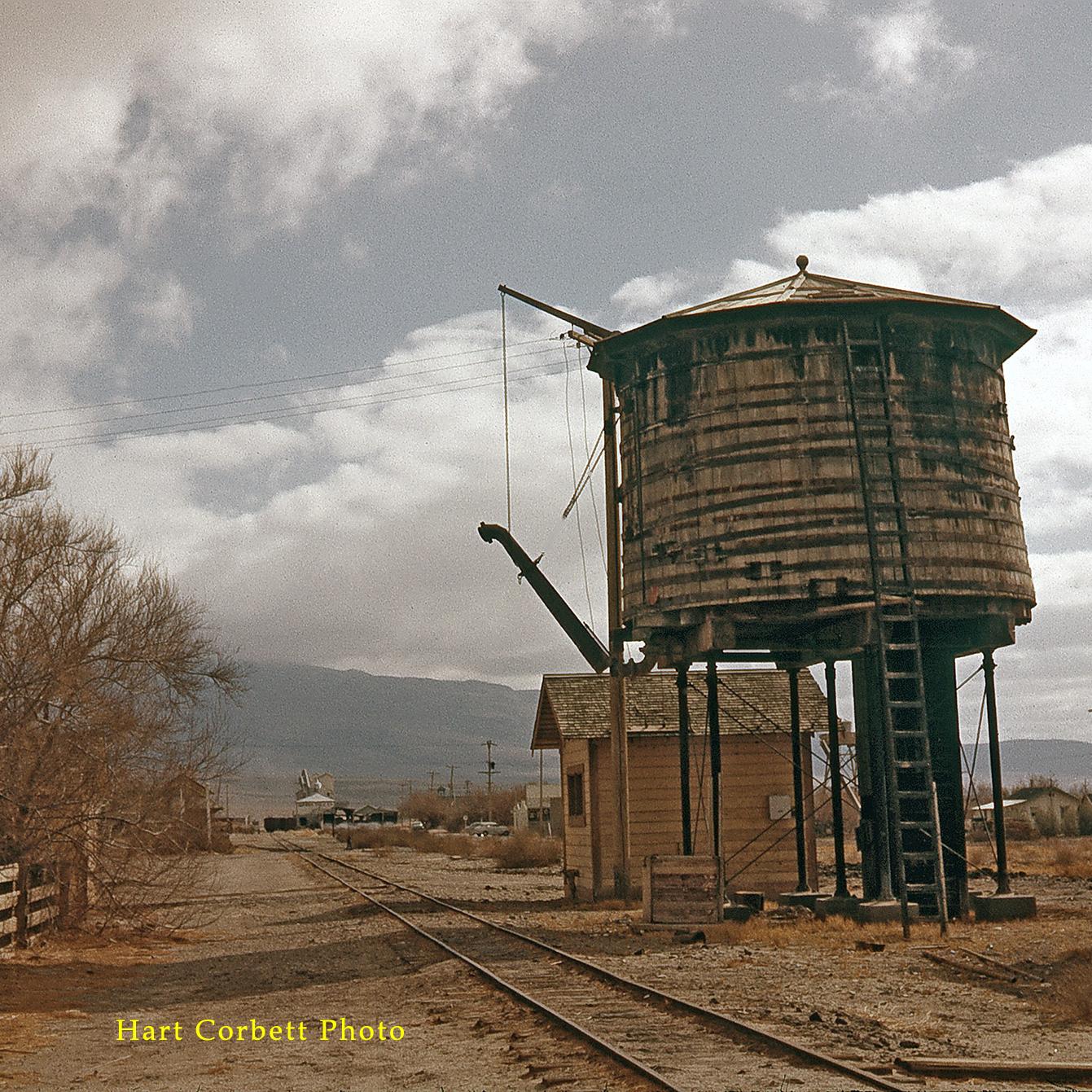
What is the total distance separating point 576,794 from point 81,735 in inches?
554

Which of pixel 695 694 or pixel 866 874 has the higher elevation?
pixel 695 694

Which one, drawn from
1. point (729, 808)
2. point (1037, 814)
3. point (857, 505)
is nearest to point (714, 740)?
point (857, 505)

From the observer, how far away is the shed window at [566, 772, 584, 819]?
99.3 ft

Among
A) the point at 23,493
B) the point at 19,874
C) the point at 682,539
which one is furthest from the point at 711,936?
the point at 23,493

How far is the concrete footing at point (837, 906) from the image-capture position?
20.2 metres

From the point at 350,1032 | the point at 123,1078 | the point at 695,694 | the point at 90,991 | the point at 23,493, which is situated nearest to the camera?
the point at 123,1078

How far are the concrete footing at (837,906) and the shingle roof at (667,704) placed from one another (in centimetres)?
785

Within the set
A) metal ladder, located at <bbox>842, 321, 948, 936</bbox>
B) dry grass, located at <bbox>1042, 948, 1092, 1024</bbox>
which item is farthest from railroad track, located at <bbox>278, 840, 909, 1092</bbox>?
metal ladder, located at <bbox>842, 321, 948, 936</bbox>

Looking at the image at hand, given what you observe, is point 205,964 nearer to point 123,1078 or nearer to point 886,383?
point 123,1078

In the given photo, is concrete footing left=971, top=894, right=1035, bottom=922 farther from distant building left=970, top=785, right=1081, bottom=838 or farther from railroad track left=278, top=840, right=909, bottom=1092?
distant building left=970, top=785, right=1081, bottom=838

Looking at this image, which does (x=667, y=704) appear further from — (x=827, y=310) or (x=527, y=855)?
(x=527, y=855)

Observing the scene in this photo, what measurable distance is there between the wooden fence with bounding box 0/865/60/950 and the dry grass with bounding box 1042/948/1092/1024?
12.0m

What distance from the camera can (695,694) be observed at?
31250mm

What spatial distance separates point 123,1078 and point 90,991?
19.6 ft
